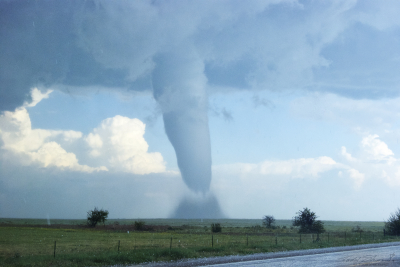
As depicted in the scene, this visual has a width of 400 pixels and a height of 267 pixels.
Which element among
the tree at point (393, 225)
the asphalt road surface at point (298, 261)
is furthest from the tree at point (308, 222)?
the asphalt road surface at point (298, 261)

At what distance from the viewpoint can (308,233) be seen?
71.9 metres

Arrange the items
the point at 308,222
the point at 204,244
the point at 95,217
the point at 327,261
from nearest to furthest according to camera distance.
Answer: the point at 327,261, the point at 204,244, the point at 308,222, the point at 95,217

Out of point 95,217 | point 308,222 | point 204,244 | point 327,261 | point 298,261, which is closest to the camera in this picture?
point 327,261

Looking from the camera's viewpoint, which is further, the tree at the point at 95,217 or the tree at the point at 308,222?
the tree at the point at 95,217

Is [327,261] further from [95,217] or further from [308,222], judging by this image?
[95,217]

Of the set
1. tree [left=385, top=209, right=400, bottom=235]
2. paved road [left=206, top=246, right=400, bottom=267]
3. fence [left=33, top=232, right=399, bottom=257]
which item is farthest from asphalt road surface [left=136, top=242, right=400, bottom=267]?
tree [left=385, top=209, right=400, bottom=235]

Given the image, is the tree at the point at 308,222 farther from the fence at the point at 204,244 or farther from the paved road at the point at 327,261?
the paved road at the point at 327,261

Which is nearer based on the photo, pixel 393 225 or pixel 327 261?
pixel 327 261

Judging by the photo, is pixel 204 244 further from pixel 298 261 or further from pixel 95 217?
pixel 95 217

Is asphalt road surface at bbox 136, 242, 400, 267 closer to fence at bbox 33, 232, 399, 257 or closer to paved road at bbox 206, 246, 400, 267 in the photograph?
paved road at bbox 206, 246, 400, 267

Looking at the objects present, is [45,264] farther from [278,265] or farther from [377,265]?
[377,265]

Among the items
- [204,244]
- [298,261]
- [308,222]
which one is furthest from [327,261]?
[308,222]

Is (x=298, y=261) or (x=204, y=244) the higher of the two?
(x=298, y=261)

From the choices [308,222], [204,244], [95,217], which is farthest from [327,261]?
[95,217]
